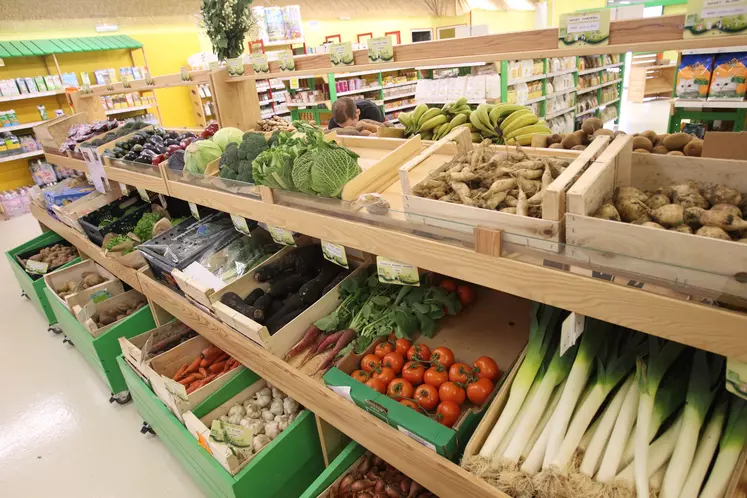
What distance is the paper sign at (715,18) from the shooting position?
1.09 m

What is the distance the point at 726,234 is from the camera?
0.96 m

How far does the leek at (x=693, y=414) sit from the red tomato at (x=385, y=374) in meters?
0.90

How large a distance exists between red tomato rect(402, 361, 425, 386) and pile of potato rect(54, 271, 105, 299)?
300cm

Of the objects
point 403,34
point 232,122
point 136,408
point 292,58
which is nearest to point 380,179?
point 292,58

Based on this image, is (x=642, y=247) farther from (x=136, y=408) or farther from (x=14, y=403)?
(x=14, y=403)

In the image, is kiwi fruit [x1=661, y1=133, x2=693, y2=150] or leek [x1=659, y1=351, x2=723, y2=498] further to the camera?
kiwi fruit [x1=661, y1=133, x2=693, y2=150]

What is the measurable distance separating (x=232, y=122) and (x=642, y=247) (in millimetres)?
2714

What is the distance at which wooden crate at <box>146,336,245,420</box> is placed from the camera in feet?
6.92

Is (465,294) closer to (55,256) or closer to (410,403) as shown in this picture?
(410,403)

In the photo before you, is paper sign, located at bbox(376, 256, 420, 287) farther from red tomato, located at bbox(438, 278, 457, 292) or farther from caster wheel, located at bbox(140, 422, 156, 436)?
caster wheel, located at bbox(140, 422, 156, 436)

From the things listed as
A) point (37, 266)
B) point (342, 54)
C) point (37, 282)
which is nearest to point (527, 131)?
point (342, 54)

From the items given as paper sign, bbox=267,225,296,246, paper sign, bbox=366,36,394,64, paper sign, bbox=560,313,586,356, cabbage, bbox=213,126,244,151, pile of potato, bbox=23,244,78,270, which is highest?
paper sign, bbox=366,36,394,64

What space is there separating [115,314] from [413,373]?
8.17 ft

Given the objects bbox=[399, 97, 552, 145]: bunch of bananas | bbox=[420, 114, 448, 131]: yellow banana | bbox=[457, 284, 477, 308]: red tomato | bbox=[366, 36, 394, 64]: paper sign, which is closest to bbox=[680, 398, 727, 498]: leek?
bbox=[457, 284, 477, 308]: red tomato
